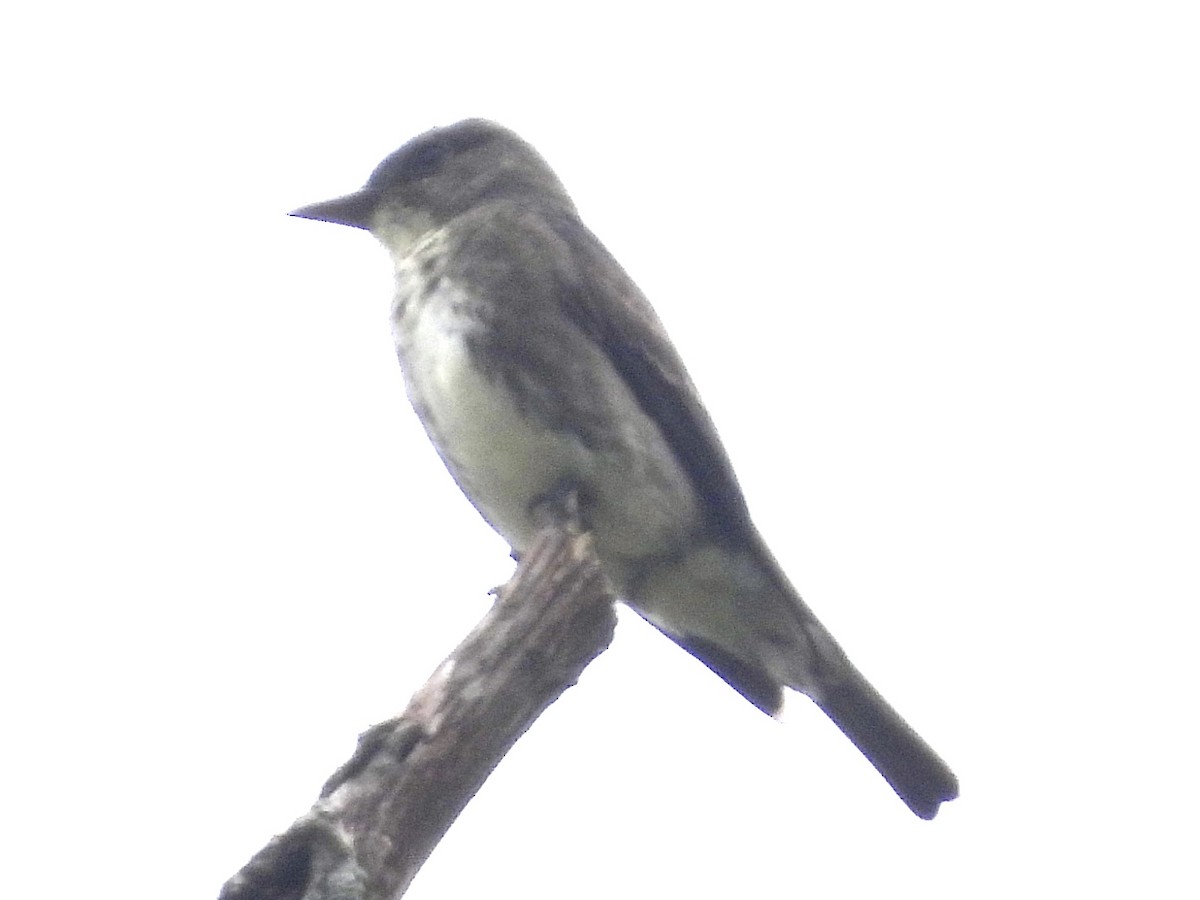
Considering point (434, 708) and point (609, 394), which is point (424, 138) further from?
point (434, 708)

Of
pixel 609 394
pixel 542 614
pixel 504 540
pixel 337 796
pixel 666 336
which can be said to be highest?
pixel 666 336

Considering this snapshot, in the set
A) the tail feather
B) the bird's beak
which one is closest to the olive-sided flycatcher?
the tail feather

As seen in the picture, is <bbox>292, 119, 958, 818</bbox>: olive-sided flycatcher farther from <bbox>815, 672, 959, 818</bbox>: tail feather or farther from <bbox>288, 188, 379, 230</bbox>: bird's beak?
<bbox>288, 188, 379, 230</bbox>: bird's beak

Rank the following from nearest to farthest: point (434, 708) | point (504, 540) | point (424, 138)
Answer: point (434, 708) < point (504, 540) < point (424, 138)

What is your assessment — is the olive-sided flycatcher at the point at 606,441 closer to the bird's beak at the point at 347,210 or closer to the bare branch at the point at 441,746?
the bird's beak at the point at 347,210

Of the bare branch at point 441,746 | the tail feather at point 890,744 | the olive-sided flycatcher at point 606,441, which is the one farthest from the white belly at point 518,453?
the bare branch at point 441,746

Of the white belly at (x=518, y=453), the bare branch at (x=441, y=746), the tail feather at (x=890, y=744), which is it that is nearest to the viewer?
the bare branch at (x=441, y=746)

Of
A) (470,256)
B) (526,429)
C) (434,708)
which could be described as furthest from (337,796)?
(470,256)
